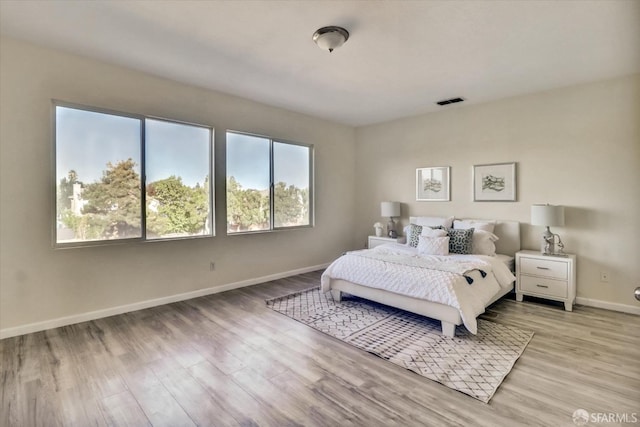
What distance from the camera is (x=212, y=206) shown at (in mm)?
4137

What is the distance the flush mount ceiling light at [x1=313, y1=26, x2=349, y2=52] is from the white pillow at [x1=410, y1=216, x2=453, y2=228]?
306 centimetres

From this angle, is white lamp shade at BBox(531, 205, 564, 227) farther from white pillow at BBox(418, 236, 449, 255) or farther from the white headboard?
white pillow at BBox(418, 236, 449, 255)

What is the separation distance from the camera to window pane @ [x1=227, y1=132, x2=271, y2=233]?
4348 mm

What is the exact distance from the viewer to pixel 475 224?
4285 mm

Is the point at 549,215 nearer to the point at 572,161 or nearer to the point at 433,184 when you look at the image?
the point at 572,161

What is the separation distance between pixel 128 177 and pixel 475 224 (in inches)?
179

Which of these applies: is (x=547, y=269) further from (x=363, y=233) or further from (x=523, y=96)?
(x=363, y=233)

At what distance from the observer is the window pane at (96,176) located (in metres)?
3.06

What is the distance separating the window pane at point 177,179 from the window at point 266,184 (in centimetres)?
37

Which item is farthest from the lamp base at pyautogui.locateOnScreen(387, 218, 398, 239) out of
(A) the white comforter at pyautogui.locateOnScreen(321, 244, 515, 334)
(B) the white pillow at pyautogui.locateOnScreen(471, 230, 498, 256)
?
(B) the white pillow at pyautogui.locateOnScreen(471, 230, 498, 256)

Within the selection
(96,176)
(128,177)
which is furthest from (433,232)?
(96,176)

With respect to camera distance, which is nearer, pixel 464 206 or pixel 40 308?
pixel 40 308

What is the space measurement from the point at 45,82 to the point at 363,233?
16.7 feet

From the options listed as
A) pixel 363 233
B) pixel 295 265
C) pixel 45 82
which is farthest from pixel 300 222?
pixel 45 82
